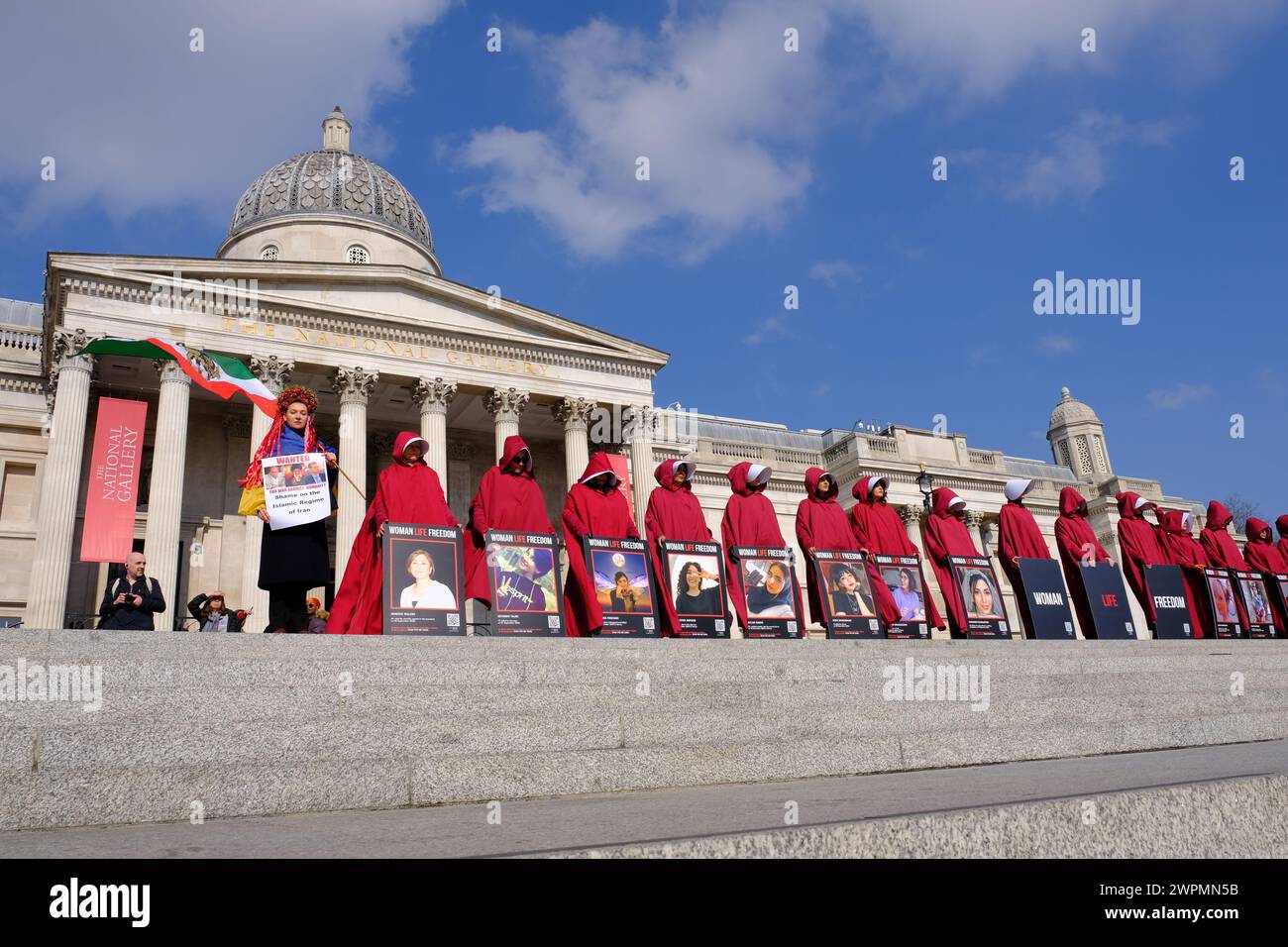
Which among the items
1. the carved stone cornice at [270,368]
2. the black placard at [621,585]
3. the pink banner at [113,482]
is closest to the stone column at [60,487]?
the pink banner at [113,482]

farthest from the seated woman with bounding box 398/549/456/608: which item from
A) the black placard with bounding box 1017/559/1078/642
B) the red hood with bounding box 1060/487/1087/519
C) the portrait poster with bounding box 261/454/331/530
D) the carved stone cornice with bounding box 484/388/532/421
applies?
the carved stone cornice with bounding box 484/388/532/421

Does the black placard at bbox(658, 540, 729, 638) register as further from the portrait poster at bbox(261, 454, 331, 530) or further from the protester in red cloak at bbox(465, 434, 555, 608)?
the portrait poster at bbox(261, 454, 331, 530)

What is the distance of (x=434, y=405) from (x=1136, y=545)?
2024cm

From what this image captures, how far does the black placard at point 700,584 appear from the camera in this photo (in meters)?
10.5

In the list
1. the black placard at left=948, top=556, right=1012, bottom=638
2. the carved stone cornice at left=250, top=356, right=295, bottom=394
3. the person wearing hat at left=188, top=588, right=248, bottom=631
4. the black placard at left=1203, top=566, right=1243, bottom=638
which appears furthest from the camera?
the carved stone cornice at left=250, top=356, right=295, bottom=394

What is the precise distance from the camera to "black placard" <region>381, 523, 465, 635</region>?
836 centimetres

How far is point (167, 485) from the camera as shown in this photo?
23828mm

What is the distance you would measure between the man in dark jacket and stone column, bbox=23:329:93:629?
1378cm

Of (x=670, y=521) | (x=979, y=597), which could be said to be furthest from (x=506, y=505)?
(x=979, y=597)

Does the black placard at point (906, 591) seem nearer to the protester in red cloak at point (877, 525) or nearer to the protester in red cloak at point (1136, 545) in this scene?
the protester in red cloak at point (877, 525)

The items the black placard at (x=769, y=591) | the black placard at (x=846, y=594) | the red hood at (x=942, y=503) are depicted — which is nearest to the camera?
the black placard at (x=769, y=591)

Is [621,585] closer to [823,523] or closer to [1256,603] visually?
[823,523]

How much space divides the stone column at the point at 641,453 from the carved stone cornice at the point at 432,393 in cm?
648
